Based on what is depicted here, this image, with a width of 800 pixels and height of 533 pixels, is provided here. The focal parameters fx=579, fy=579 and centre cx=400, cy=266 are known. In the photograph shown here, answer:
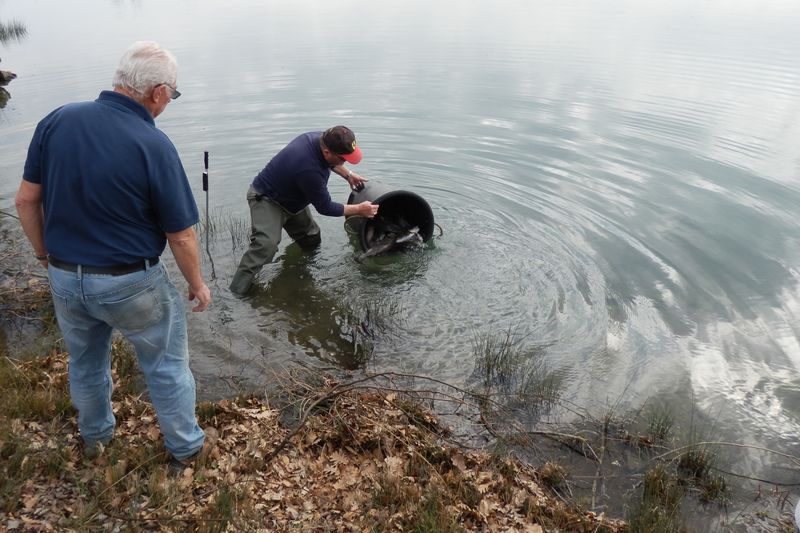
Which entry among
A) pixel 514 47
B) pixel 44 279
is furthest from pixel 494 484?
pixel 514 47

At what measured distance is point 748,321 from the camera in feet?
23.5

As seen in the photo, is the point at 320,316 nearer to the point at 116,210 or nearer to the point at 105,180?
the point at 116,210

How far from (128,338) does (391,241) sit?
522 cm

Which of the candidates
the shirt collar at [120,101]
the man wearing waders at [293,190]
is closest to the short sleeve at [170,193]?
the shirt collar at [120,101]

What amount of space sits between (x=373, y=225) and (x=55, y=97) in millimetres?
13473

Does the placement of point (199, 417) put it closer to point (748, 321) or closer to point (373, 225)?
point (373, 225)

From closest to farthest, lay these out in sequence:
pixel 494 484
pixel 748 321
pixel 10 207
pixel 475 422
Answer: pixel 494 484 < pixel 475 422 < pixel 748 321 < pixel 10 207

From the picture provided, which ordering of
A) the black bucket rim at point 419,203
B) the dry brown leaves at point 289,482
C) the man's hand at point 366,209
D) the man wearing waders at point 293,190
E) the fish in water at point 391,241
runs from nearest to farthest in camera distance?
the dry brown leaves at point 289,482 → the man wearing waders at point 293,190 → the man's hand at point 366,209 → the black bucket rim at point 419,203 → the fish in water at point 391,241

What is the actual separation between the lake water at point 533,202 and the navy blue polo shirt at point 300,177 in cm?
130

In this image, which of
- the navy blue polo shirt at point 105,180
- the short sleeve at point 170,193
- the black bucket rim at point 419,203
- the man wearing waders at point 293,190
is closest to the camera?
the navy blue polo shirt at point 105,180

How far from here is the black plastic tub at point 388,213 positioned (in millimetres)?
8055

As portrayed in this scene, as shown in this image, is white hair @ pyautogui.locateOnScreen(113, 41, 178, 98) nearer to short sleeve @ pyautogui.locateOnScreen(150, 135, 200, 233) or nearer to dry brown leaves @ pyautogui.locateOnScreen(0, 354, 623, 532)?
short sleeve @ pyautogui.locateOnScreen(150, 135, 200, 233)

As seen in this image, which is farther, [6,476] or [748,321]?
[748,321]

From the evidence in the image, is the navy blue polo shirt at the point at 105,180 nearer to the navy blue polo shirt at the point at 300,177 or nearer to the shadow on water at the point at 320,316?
the shadow on water at the point at 320,316
